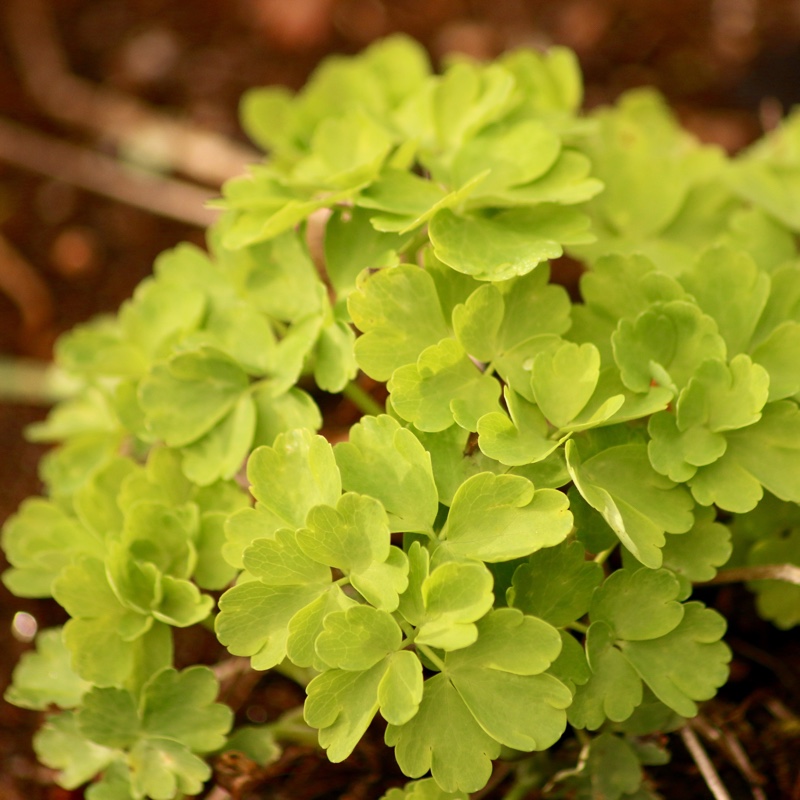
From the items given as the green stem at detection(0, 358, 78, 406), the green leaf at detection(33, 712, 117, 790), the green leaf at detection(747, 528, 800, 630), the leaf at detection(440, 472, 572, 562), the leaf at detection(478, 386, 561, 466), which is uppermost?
the leaf at detection(478, 386, 561, 466)

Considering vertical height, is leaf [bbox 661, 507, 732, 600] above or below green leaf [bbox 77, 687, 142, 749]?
above

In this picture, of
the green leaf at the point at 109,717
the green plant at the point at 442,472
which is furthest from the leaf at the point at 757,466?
the green leaf at the point at 109,717

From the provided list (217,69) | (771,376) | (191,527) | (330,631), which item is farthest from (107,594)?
(217,69)

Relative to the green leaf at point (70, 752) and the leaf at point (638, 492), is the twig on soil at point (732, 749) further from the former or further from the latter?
the green leaf at point (70, 752)

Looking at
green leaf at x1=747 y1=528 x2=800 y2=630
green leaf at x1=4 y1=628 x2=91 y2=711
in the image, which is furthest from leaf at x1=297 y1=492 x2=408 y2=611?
green leaf at x1=747 y1=528 x2=800 y2=630

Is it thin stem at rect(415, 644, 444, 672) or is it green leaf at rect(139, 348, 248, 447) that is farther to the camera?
green leaf at rect(139, 348, 248, 447)

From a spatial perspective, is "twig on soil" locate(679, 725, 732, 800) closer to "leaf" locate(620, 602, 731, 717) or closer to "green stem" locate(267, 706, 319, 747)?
"leaf" locate(620, 602, 731, 717)

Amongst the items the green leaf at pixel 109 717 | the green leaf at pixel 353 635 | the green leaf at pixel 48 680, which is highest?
the green leaf at pixel 353 635
